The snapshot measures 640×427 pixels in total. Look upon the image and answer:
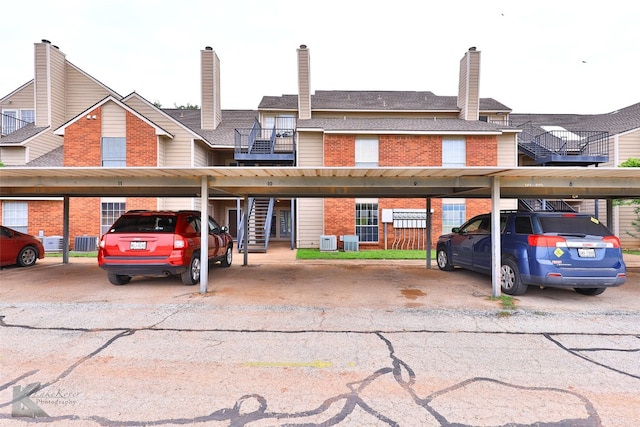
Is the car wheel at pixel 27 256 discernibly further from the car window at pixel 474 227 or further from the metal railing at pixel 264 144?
the car window at pixel 474 227

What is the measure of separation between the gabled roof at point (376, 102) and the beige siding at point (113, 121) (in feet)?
24.7

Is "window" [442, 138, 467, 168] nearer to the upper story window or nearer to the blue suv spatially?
the blue suv

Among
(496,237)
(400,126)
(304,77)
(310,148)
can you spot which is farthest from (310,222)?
(496,237)

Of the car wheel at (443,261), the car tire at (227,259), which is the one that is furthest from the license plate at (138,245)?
the car wheel at (443,261)

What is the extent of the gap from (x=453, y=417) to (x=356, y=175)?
199 inches

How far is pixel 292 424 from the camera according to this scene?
274cm

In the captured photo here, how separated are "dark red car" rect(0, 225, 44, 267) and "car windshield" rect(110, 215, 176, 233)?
226 inches

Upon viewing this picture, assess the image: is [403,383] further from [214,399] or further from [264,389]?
[214,399]

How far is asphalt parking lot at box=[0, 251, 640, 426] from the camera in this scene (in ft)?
9.63

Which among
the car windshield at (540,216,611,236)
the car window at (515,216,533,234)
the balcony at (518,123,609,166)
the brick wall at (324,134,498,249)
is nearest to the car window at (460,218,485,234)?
the car window at (515,216,533,234)

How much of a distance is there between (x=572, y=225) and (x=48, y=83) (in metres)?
24.4

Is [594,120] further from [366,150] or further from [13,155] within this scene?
[13,155]

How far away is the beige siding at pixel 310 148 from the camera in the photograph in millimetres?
17172

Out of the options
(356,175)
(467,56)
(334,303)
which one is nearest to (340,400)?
(334,303)
